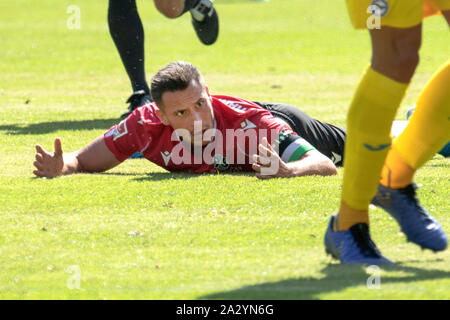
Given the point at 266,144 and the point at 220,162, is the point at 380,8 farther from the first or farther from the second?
the point at 220,162

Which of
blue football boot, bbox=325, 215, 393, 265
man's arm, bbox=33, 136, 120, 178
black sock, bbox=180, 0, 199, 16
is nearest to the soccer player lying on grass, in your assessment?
man's arm, bbox=33, 136, 120, 178

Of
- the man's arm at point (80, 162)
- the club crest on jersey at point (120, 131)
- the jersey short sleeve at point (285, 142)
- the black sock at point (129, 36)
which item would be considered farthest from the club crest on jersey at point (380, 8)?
the black sock at point (129, 36)

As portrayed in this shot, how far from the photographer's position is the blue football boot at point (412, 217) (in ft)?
14.1

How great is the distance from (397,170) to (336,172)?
1985mm

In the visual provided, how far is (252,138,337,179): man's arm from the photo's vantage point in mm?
6036

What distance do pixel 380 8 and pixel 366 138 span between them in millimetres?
553

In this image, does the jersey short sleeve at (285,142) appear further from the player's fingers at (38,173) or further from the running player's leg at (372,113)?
the running player's leg at (372,113)

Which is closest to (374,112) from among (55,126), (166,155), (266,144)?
(266,144)

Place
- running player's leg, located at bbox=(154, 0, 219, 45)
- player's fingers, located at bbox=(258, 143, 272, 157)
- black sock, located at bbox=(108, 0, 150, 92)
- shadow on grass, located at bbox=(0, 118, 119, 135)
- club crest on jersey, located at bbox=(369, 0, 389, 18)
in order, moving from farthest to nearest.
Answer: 1. black sock, located at bbox=(108, 0, 150, 92)
2. shadow on grass, located at bbox=(0, 118, 119, 135)
3. running player's leg, located at bbox=(154, 0, 219, 45)
4. player's fingers, located at bbox=(258, 143, 272, 157)
5. club crest on jersey, located at bbox=(369, 0, 389, 18)

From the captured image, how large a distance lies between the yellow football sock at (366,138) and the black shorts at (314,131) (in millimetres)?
2552

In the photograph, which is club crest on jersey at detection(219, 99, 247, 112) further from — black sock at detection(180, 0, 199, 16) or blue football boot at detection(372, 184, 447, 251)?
blue football boot at detection(372, 184, 447, 251)

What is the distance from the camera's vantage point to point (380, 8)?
395 cm

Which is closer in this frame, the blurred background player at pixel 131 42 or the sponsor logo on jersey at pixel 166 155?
the sponsor logo on jersey at pixel 166 155
